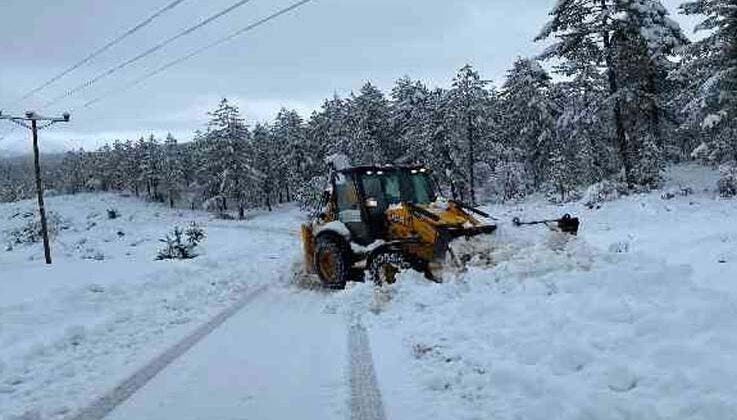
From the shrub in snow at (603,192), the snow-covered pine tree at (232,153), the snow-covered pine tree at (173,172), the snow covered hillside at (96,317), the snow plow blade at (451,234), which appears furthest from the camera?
the snow-covered pine tree at (173,172)

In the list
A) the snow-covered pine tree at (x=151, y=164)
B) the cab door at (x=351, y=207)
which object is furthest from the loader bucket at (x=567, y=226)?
the snow-covered pine tree at (x=151, y=164)

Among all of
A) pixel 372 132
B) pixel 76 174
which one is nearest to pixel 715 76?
pixel 372 132

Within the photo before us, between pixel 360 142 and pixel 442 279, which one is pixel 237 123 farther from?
pixel 442 279

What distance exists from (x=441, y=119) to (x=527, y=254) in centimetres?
4207

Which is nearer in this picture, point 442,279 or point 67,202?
point 442,279

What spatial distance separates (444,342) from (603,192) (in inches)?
948

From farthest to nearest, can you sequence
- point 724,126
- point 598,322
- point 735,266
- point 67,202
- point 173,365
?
point 67,202, point 724,126, point 735,266, point 173,365, point 598,322

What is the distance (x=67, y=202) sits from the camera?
355ft

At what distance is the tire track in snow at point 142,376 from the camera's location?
640 centimetres

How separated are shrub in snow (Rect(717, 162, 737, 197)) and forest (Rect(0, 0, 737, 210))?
0.05 m

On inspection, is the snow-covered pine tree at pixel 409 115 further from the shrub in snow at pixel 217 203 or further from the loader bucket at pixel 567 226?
the loader bucket at pixel 567 226

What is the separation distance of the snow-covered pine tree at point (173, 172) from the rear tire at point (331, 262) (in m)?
101

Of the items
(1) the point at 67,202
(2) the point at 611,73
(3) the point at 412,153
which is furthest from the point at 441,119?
(1) the point at 67,202

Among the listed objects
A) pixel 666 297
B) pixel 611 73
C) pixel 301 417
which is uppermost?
pixel 611 73
